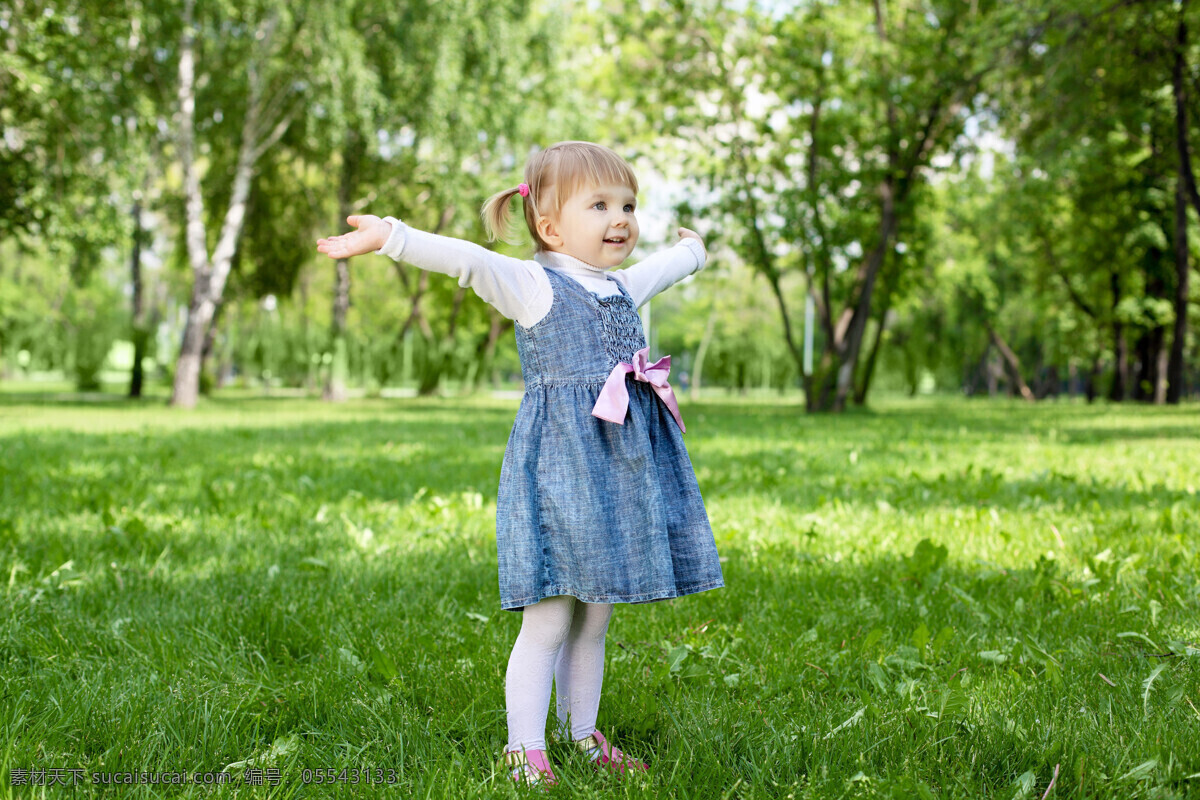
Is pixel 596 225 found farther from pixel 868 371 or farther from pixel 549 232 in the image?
pixel 868 371

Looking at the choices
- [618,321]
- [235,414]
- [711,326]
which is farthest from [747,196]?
[711,326]

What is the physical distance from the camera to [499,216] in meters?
2.39

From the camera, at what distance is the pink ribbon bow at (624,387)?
2.13 m

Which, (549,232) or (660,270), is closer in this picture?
(549,232)

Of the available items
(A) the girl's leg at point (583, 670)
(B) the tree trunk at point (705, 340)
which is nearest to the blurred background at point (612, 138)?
(A) the girl's leg at point (583, 670)

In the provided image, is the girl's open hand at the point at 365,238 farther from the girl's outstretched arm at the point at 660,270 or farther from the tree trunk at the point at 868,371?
the tree trunk at the point at 868,371

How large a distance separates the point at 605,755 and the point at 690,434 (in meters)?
9.01

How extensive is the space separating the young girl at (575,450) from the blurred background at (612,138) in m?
11.7

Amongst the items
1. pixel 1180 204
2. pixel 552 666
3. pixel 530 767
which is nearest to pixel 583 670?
pixel 552 666

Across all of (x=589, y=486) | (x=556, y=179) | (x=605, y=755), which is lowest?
(x=605, y=755)

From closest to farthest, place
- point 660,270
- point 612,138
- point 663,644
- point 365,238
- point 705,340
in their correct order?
point 365,238, point 660,270, point 663,644, point 612,138, point 705,340

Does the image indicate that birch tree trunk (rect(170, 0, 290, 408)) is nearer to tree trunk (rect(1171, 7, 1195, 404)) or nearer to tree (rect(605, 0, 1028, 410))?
tree (rect(605, 0, 1028, 410))

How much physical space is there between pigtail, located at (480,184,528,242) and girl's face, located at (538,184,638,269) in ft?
0.36

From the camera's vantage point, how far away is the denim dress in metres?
2.11
